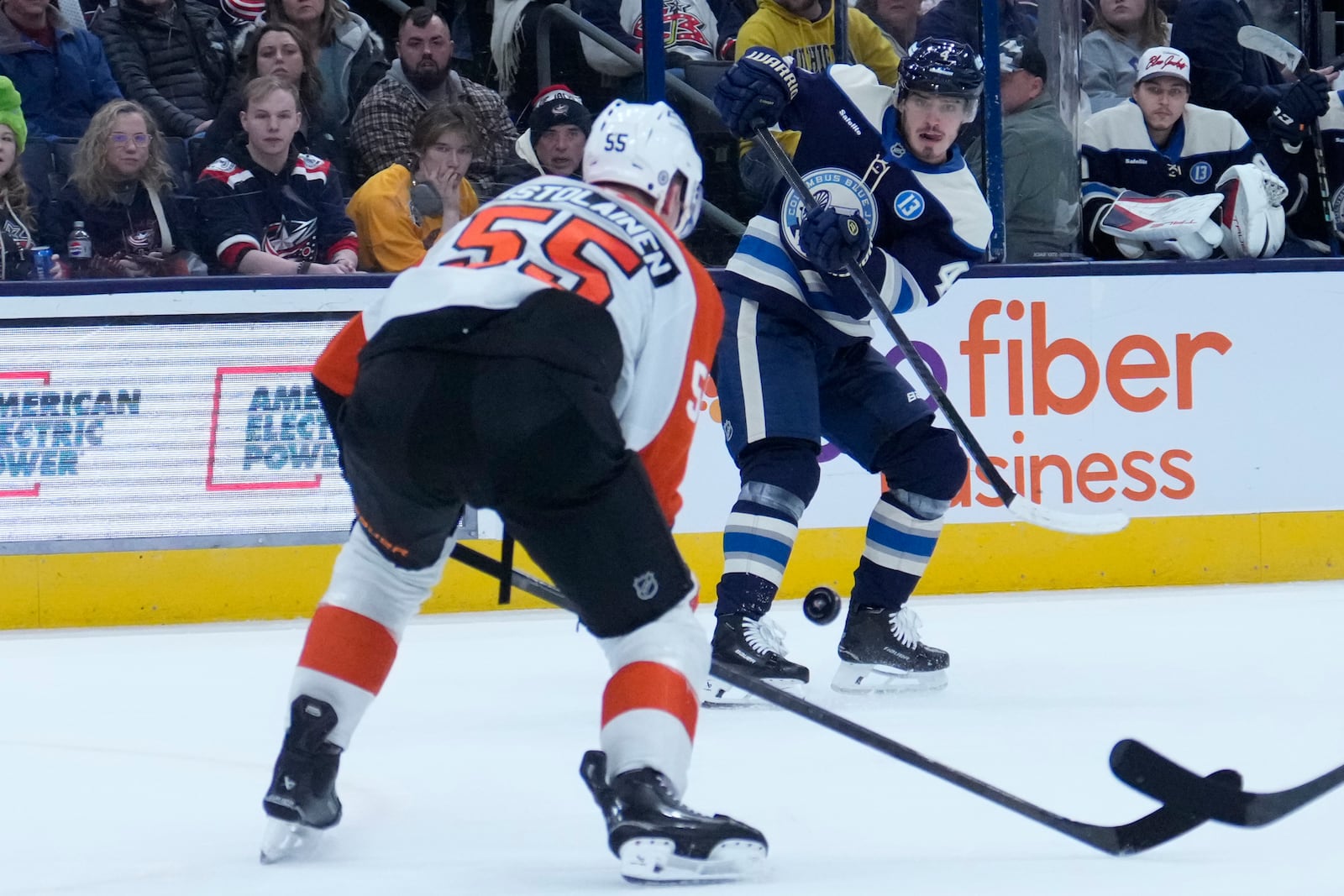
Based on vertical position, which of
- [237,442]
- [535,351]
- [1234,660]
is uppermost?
[535,351]

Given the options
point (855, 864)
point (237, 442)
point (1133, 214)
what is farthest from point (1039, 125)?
point (855, 864)

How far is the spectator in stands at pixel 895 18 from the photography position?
4746 millimetres

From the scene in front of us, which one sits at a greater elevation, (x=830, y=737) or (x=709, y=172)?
(x=709, y=172)

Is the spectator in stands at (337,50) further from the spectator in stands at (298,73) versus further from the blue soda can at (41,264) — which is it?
the blue soda can at (41,264)

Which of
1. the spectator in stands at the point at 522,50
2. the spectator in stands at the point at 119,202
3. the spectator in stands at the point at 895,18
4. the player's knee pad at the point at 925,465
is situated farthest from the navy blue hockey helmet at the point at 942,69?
the spectator in stands at the point at 119,202

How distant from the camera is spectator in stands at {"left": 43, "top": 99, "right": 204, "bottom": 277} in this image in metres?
4.18

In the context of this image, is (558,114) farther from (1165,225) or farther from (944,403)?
(944,403)

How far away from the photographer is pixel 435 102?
4680 mm

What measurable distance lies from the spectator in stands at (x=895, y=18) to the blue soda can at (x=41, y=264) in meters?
2.38

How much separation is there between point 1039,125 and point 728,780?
2935 millimetres

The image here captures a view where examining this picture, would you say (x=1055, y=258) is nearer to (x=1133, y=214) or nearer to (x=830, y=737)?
(x=1133, y=214)

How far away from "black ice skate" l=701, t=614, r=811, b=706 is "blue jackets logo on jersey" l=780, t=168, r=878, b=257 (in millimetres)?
746

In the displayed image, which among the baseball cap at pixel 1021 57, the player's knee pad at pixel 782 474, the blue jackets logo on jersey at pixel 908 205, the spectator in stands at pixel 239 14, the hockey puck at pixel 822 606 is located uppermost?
the spectator in stands at pixel 239 14

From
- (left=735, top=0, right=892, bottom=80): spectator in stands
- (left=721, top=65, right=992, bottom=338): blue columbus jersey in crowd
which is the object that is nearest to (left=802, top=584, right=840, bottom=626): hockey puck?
(left=721, top=65, right=992, bottom=338): blue columbus jersey in crowd
